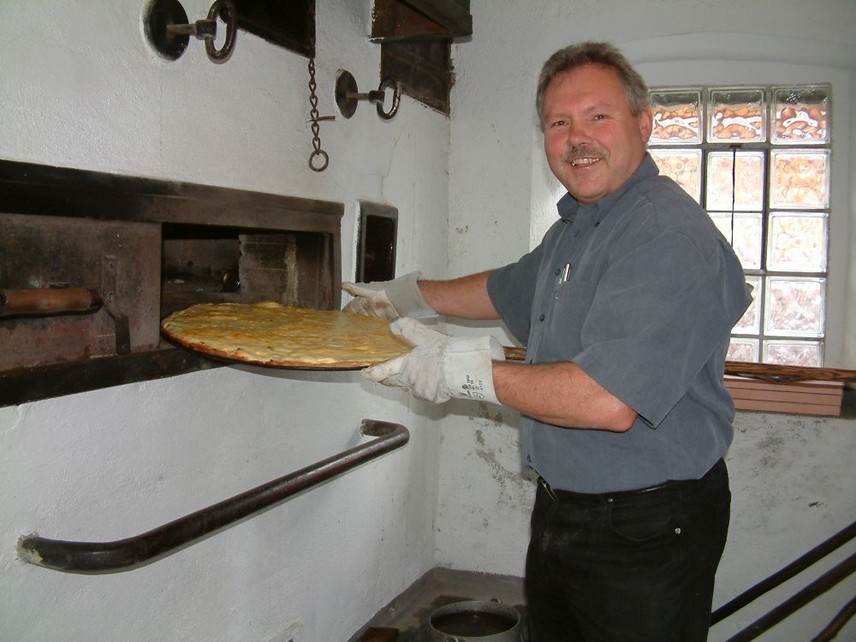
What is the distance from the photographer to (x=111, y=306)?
115cm

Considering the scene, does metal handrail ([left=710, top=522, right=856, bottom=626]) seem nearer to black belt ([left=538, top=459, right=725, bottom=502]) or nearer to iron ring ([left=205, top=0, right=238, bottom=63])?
black belt ([left=538, top=459, right=725, bottom=502])

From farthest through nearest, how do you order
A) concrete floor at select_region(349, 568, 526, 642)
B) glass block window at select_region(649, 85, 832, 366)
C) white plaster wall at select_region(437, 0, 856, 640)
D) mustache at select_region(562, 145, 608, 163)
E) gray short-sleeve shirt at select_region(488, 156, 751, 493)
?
glass block window at select_region(649, 85, 832, 366) → white plaster wall at select_region(437, 0, 856, 640) → concrete floor at select_region(349, 568, 526, 642) → mustache at select_region(562, 145, 608, 163) → gray short-sleeve shirt at select_region(488, 156, 751, 493)

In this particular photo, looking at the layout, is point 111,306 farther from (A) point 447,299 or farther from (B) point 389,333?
(A) point 447,299

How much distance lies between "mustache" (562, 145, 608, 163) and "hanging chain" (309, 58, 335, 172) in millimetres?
565

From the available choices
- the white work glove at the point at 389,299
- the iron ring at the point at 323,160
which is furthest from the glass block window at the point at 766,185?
the iron ring at the point at 323,160

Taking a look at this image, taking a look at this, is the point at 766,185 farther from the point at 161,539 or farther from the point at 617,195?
the point at 161,539

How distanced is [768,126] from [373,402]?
1777mm

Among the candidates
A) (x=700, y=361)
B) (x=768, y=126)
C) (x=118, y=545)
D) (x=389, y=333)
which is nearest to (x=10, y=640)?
(x=118, y=545)

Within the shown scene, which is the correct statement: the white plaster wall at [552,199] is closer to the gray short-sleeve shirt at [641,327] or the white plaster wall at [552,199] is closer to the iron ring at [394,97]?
the iron ring at [394,97]

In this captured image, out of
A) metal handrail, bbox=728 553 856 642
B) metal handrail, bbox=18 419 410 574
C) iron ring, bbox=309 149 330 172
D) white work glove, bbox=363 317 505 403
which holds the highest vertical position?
iron ring, bbox=309 149 330 172

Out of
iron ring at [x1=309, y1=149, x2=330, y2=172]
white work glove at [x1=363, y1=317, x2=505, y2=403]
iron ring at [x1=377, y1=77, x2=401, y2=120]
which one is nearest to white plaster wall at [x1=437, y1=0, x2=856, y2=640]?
iron ring at [x1=377, y1=77, x2=401, y2=120]

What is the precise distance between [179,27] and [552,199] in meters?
1.62

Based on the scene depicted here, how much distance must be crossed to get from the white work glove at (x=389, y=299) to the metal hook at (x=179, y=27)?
2.25 ft

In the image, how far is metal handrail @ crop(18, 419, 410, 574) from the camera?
1.02m
